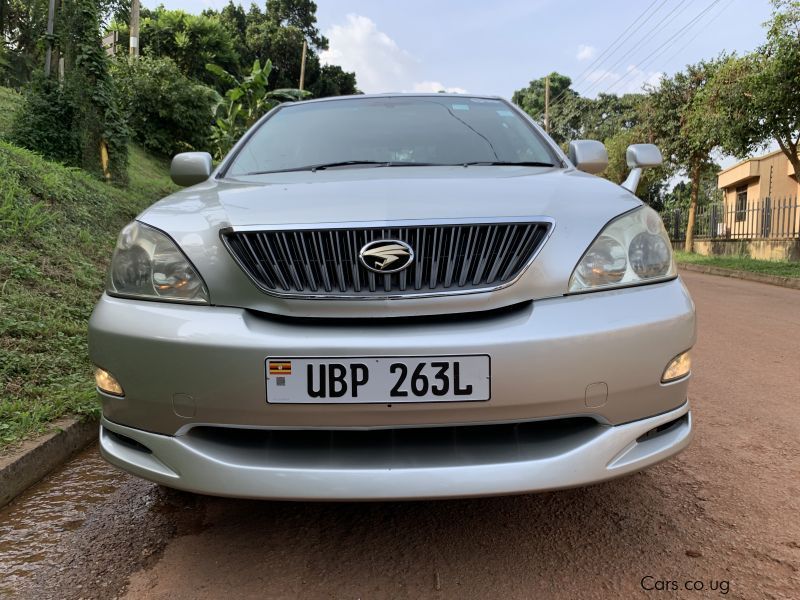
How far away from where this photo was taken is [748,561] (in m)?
1.75

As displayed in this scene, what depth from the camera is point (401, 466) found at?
1556 millimetres

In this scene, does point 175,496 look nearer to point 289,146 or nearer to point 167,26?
point 289,146

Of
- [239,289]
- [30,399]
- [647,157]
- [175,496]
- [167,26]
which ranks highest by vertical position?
[167,26]

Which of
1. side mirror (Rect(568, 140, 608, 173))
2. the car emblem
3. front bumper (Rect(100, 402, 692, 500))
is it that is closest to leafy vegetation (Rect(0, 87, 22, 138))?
side mirror (Rect(568, 140, 608, 173))

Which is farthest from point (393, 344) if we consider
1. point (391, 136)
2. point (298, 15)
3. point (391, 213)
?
point (298, 15)

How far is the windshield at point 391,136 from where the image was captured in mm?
2684

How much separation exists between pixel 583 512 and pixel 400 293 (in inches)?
41.1

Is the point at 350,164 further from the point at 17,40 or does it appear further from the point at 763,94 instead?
the point at 17,40

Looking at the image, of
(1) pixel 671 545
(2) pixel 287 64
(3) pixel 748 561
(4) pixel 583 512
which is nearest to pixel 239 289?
(4) pixel 583 512

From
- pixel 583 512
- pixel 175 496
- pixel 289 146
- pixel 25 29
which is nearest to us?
pixel 583 512

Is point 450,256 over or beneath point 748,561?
over

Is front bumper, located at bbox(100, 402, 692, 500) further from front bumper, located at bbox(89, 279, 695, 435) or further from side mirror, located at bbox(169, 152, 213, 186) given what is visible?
side mirror, located at bbox(169, 152, 213, 186)

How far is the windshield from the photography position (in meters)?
2.68

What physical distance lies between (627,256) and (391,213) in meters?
0.70
